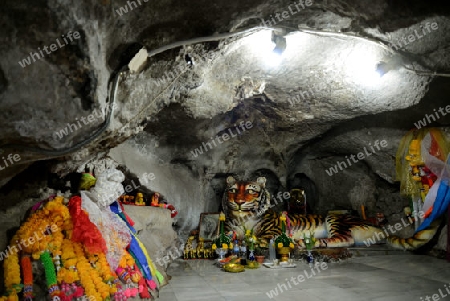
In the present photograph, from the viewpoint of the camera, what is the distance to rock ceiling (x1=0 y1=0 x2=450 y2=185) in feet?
6.88

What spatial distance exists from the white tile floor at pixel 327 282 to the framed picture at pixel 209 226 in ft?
3.78

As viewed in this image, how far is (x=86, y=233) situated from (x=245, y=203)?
413 centimetres

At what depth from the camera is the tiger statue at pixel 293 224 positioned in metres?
6.23

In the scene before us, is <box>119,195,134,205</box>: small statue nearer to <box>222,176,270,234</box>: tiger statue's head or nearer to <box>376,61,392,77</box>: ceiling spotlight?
<box>222,176,270,234</box>: tiger statue's head

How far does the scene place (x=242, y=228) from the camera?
263 inches

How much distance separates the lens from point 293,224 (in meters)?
6.60

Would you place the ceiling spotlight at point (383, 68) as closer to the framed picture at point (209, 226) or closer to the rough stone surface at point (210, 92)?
the rough stone surface at point (210, 92)

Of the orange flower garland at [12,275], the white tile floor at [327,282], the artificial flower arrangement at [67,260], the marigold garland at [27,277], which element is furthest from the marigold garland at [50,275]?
the white tile floor at [327,282]

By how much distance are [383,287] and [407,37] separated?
2.97m

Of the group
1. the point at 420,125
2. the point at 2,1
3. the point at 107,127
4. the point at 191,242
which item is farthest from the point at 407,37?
the point at 191,242

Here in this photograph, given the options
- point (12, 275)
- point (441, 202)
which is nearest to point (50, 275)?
point (12, 275)

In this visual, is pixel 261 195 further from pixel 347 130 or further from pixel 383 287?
pixel 383 287

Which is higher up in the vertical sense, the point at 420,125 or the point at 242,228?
the point at 420,125

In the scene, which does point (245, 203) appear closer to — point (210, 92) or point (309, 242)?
point (309, 242)
